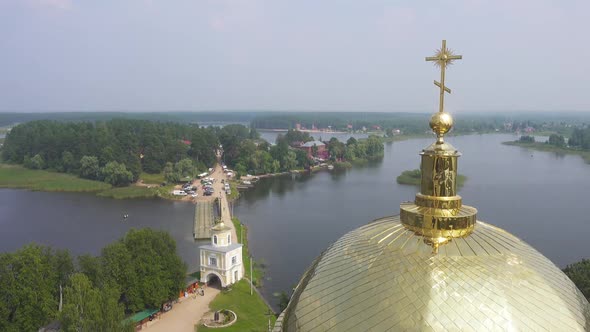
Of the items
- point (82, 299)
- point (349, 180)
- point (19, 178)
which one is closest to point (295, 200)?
point (349, 180)

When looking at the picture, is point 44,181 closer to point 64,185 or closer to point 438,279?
point 64,185

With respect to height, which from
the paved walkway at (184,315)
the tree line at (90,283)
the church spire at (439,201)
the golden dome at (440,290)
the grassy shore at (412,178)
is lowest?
the paved walkway at (184,315)

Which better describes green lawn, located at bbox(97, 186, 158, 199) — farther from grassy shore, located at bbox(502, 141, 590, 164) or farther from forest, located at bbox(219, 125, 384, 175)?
grassy shore, located at bbox(502, 141, 590, 164)

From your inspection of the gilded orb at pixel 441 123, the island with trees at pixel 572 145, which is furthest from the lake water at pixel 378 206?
the island with trees at pixel 572 145

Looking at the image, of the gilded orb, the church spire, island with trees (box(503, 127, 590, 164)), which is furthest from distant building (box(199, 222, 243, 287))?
island with trees (box(503, 127, 590, 164))

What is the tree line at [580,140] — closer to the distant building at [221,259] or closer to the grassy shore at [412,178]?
the grassy shore at [412,178]

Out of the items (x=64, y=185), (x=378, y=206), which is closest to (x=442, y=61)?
(x=378, y=206)

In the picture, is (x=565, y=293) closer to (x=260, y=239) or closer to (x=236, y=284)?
(x=236, y=284)
